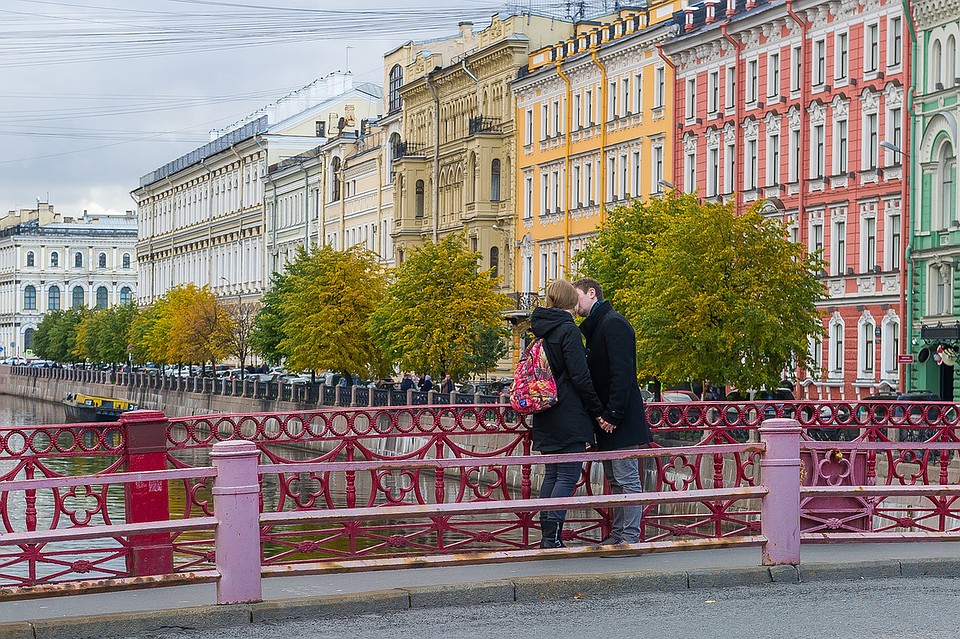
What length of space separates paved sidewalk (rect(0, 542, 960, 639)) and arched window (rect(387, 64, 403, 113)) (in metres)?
66.6

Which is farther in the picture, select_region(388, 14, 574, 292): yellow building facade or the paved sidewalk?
select_region(388, 14, 574, 292): yellow building facade

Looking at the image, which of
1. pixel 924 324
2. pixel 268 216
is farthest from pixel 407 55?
pixel 924 324

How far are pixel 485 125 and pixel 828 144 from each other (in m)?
21.9

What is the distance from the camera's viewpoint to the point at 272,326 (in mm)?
66938

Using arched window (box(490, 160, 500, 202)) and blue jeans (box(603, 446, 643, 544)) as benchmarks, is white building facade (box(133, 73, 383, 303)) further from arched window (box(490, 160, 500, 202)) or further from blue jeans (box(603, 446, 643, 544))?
blue jeans (box(603, 446, 643, 544))

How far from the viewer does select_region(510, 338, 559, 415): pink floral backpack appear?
37.7 feet

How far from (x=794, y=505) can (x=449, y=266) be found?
42.3 m

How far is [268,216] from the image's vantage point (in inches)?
3733

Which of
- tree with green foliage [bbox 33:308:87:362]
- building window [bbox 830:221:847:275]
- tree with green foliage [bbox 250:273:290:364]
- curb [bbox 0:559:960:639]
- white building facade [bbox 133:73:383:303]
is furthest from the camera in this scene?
tree with green foliage [bbox 33:308:87:362]

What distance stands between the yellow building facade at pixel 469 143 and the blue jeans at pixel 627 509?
50.5m

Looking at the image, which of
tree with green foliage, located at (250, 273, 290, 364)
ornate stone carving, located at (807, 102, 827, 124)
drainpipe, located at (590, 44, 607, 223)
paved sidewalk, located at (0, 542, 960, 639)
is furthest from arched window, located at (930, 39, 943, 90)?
paved sidewalk, located at (0, 542, 960, 639)

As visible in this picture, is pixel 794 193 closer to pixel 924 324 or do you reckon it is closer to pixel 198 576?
pixel 924 324

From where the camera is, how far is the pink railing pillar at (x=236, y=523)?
9.76 metres

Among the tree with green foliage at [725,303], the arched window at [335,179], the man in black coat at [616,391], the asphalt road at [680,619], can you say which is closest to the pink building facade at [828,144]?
the tree with green foliage at [725,303]
